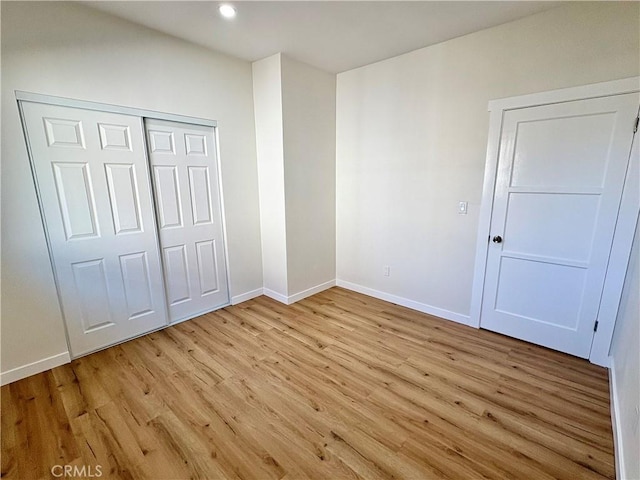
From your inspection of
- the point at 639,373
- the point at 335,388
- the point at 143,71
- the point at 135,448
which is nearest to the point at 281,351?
the point at 335,388

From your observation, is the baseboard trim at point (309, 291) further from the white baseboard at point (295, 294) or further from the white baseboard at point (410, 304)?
the white baseboard at point (410, 304)

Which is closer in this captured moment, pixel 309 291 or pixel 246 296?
pixel 246 296

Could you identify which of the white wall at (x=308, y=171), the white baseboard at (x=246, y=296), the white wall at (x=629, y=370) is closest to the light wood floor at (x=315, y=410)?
the white wall at (x=629, y=370)

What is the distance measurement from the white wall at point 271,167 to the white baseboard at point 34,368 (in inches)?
79.7

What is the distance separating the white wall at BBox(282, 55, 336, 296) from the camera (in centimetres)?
323

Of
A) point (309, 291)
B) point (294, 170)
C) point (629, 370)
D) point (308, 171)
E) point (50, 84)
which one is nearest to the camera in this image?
point (629, 370)

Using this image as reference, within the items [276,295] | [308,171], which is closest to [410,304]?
[276,295]

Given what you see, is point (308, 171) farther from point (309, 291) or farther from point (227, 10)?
point (227, 10)

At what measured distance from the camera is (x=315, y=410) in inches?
75.4

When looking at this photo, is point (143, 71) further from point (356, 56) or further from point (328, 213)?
point (328, 213)

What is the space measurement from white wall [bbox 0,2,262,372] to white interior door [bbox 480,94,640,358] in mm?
2992

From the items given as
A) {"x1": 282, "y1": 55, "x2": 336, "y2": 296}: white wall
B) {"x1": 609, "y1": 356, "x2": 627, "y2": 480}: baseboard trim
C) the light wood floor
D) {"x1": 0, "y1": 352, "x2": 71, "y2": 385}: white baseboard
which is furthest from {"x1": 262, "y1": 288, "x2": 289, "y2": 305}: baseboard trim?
{"x1": 609, "y1": 356, "x2": 627, "y2": 480}: baseboard trim

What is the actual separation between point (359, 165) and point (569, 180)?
203cm

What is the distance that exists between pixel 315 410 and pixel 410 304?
1.89 m
